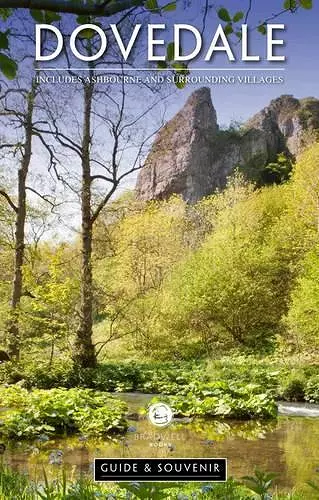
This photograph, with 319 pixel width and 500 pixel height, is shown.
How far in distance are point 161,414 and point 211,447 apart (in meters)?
2.04

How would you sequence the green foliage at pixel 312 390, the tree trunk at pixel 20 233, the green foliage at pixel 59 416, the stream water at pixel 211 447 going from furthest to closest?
the tree trunk at pixel 20 233 → the green foliage at pixel 312 390 → the green foliage at pixel 59 416 → the stream water at pixel 211 447

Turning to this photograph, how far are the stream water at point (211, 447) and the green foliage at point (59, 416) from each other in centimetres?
20

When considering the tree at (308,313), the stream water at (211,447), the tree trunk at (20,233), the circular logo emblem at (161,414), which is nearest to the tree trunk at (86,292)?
the tree trunk at (20,233)

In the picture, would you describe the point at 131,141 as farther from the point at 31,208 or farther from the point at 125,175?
the point at 31,208

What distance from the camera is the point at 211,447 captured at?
516 centimetres

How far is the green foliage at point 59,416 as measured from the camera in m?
5.35

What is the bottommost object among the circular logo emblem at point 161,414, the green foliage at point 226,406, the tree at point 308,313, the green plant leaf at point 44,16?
the green foliage at point 226,406

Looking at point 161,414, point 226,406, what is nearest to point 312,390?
point 226,406

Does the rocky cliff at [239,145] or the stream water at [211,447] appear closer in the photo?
the stream water at [211,447]

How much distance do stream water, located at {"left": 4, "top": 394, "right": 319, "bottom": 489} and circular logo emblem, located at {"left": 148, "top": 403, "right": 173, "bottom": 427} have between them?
22.6 inches

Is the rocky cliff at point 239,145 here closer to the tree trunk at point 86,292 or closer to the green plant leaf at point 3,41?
the tree trunk at point 86,292

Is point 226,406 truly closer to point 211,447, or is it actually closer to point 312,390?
point 211,447

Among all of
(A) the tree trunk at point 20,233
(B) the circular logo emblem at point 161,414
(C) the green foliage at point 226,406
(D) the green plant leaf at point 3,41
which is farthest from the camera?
(A) the tree trunk at point 20,233

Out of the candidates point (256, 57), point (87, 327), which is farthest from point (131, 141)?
point (256, 57)
